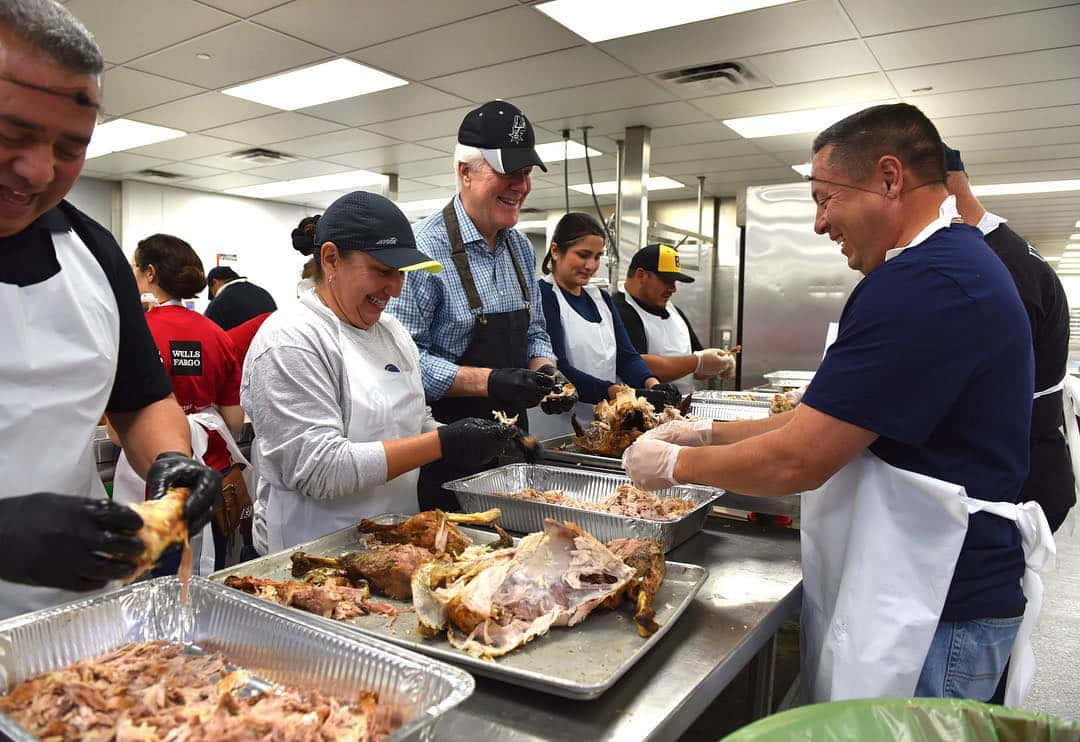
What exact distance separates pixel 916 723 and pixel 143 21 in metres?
5.86

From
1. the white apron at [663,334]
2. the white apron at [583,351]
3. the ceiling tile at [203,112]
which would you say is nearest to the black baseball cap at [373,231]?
the white apron at [583,351]

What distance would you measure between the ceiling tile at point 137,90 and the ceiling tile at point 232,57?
18cm

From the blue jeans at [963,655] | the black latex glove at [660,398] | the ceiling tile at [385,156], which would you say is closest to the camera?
the blue jeans at [963,655]

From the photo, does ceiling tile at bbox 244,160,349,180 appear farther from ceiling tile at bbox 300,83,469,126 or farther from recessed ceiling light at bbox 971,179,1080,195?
recessed ceiling light at bbox 971,179,1080,195

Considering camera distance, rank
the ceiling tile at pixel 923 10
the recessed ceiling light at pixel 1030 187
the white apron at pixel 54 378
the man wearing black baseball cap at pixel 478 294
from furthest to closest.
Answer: the recessed ceiling light at pixel 1030 187 → the ceiling tile at pixel 923 10 → the man wearing black baseball cap at pixel 478 294 → the white apron at pixel 54 378

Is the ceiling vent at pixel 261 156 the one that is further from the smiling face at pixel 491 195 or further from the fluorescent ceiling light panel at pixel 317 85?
the smiling face at pixel 491 195

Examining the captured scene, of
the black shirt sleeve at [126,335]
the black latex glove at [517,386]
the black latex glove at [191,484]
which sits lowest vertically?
the black latex glove at [191,484]

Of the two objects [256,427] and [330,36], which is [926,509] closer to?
[256,427]

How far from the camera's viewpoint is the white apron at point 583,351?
13.0 ft

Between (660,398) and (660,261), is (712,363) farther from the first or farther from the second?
(660,398)

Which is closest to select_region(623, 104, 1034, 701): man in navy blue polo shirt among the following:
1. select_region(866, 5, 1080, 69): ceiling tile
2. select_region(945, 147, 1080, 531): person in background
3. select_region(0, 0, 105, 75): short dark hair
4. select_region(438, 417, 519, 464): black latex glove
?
select_region(438, 417, 519, 464): black latex glove

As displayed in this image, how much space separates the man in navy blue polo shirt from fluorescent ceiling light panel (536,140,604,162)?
660 cm

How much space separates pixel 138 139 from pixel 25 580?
8.77 m

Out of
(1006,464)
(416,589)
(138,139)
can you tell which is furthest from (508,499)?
(138,139)
